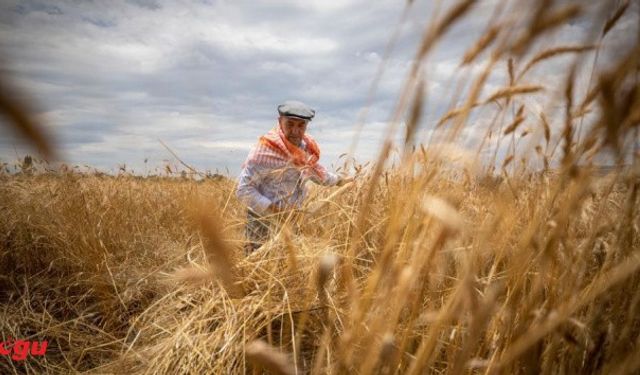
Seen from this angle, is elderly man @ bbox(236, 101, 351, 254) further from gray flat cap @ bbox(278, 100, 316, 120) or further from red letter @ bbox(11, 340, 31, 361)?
red letter @ bbox(11, 340, 31, 361)

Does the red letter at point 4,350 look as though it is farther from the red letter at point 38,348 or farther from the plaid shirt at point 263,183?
the plaid shirt at point 263,183

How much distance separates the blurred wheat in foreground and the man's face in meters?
1.13

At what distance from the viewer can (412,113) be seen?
2.34 feet

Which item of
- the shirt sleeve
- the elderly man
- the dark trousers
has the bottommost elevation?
the dark trousers

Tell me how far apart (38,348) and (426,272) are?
2.23m

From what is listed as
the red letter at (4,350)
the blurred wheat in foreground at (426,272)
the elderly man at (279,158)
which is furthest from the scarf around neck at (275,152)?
the red letter at (4,350)

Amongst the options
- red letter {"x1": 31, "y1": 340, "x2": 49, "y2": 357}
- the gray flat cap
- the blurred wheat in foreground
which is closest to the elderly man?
the gray flat cap

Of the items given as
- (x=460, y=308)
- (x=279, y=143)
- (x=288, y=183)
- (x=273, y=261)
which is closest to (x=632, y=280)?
(x=460, y=308)

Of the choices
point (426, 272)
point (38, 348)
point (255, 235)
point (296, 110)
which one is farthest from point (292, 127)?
point (426, 272)

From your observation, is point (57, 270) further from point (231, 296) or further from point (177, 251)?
point (231, 296)

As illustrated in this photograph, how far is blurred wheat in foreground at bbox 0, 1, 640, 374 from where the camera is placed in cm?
66

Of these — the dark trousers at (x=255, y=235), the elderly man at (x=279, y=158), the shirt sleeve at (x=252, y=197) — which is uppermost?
the elderly man at (x=279, y=158)

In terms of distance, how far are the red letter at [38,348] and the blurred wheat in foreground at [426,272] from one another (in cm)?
5

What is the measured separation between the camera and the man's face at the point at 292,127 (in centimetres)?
300
